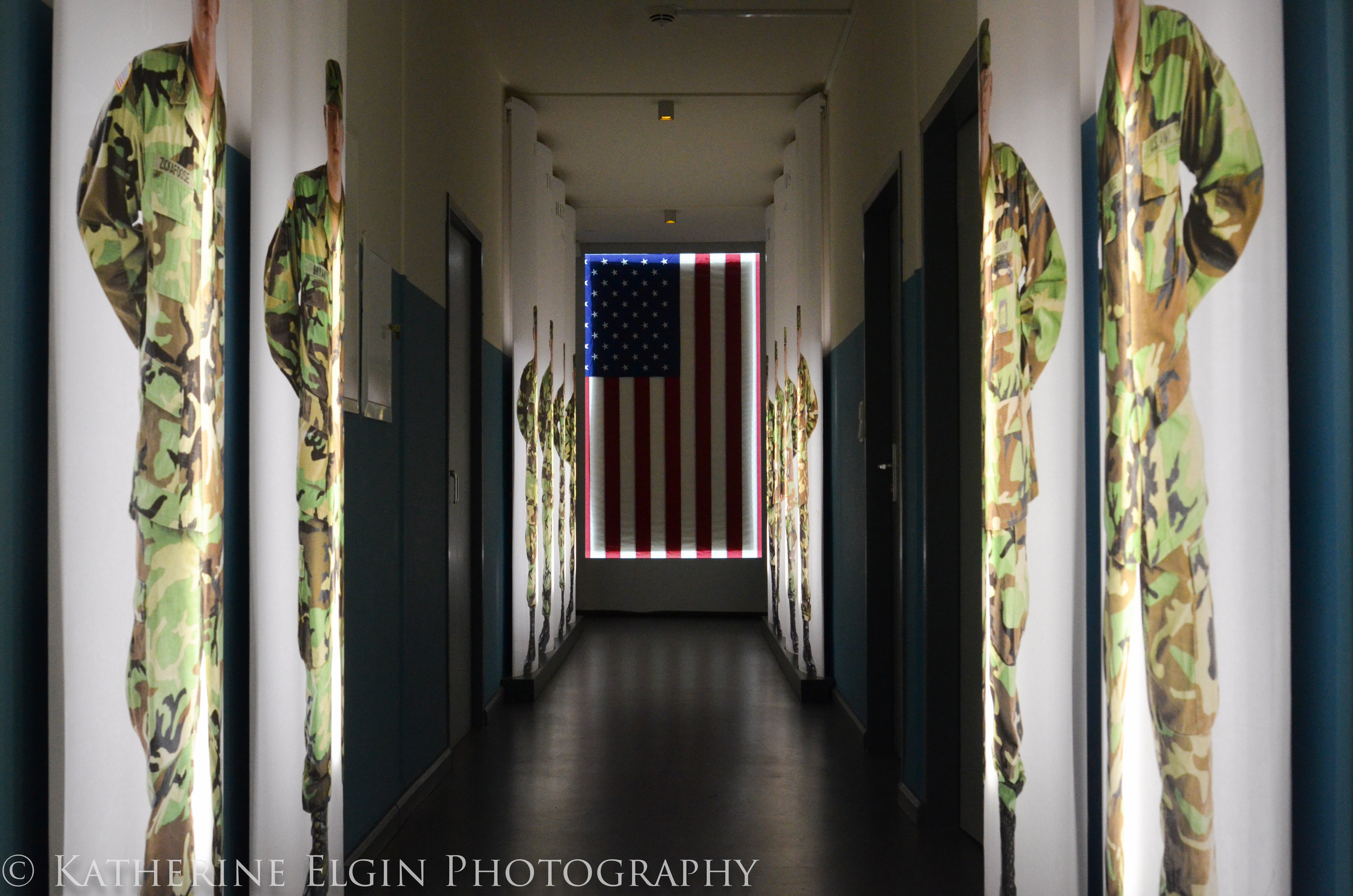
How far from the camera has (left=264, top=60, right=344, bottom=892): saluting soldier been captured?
244 centimetres

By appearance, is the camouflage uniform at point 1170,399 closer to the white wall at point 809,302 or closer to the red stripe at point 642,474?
the white wall at point 809,302

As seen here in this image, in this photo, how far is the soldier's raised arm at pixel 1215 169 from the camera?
1.40 m

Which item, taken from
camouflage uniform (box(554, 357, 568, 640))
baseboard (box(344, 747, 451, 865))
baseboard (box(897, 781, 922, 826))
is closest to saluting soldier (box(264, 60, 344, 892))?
baseboard (box(344, 747, 451, 865))

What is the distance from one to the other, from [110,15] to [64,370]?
63 cm

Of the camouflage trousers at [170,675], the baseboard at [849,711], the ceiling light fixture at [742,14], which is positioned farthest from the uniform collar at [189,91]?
the baseboard at [849,711]

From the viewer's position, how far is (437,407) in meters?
4.53

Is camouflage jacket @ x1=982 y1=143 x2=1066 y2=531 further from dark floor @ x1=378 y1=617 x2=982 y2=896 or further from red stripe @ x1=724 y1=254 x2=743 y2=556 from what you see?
red stripe @ x1=724 y1=254 x2=743 y2=556

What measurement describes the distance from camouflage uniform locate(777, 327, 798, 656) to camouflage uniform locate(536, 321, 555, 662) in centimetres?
170

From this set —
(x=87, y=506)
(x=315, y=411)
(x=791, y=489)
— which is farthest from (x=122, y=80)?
(x=791, y=489)

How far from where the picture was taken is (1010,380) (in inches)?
89.4

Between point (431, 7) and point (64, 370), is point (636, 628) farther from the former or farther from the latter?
point (64, 370)

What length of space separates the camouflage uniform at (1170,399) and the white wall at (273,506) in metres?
1.83

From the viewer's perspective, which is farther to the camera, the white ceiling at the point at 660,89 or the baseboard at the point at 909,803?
the white ceiling at the point at 660,89

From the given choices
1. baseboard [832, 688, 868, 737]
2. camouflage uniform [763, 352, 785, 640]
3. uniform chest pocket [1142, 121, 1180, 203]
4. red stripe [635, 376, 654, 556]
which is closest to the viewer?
uniform chest pocket [1142, 121, 1180, 203]
